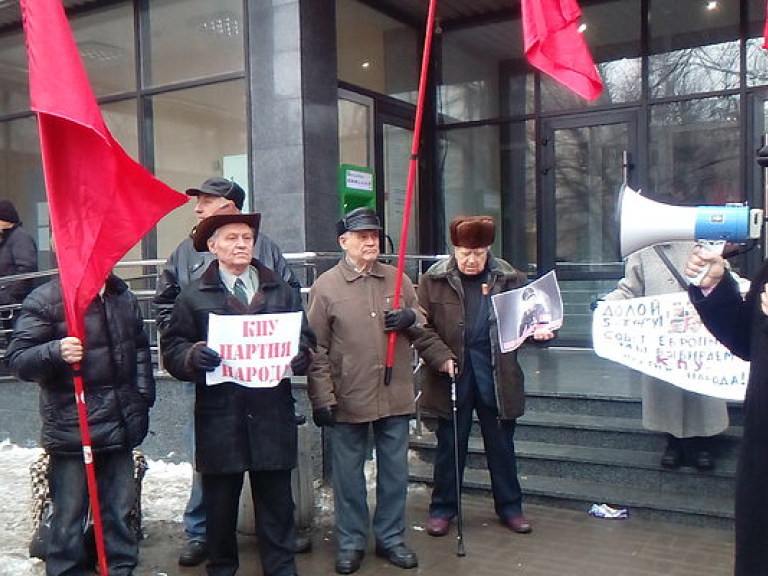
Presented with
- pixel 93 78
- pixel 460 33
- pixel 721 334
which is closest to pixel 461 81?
pixel 460 33

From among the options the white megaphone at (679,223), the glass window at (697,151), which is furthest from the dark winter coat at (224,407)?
the glass window at (697,151)

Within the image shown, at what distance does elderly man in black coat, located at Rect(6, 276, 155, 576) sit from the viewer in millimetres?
4410

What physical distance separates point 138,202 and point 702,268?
106 inches

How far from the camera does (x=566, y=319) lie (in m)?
10.3

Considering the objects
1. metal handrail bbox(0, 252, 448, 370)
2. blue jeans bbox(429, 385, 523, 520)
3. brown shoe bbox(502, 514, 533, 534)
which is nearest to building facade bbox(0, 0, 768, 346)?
metal handrail bbox(0, 252, 448, 370)

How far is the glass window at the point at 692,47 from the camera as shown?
937 centimetres

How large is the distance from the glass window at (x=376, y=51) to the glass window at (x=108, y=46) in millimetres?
2656

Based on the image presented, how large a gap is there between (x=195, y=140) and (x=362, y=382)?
5.59 meters

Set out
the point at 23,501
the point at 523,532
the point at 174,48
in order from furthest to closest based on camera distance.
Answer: the point at 174,48 < the point at 23,501 < the point at 523,532

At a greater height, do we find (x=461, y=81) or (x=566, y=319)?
(x=461, y=81)

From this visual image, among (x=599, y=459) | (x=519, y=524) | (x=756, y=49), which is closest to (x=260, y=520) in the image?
(x=519, y=524)

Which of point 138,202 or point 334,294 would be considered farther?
point 334,294

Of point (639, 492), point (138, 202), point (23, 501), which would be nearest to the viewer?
point (138, 202)

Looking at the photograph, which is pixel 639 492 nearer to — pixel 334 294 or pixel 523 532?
pixel 523 532
